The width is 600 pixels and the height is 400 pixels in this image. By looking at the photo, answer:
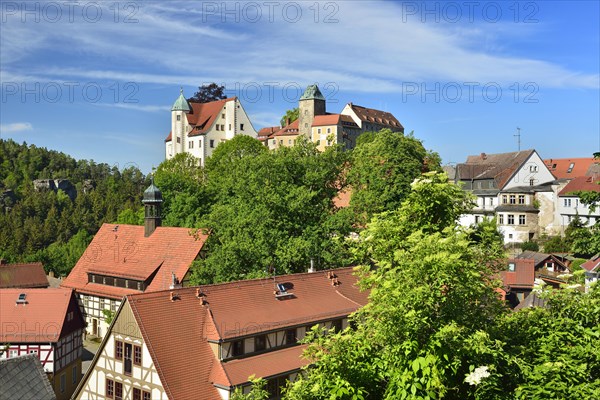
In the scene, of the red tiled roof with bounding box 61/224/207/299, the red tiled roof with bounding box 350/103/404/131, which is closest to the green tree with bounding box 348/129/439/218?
the red tiled roof with bounding box 61/224/207/299

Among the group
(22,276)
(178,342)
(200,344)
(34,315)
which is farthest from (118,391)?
(22,276)

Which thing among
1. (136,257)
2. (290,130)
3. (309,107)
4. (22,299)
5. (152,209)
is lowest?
(22,299)

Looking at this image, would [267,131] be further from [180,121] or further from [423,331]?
[423,331]

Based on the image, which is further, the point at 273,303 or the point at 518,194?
the point at 518,194

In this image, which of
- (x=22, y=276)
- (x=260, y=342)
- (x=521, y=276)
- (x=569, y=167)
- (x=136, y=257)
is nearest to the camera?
(x=260, y=342)

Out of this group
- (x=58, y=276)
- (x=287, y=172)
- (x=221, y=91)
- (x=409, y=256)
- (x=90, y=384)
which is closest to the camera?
(x=409, y=256)

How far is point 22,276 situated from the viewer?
45.8 metres

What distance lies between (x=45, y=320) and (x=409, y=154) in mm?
24558

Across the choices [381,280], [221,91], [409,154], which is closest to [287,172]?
[409,154]

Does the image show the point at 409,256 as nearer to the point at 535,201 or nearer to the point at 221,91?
the point at 535,201

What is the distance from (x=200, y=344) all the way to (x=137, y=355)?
95.1 inches

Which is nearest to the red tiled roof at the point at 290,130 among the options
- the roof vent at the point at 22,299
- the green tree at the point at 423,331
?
the roof vent at the point at 22,299

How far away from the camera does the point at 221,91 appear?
117125 mm

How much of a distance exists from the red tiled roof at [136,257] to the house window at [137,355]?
13973 mm
